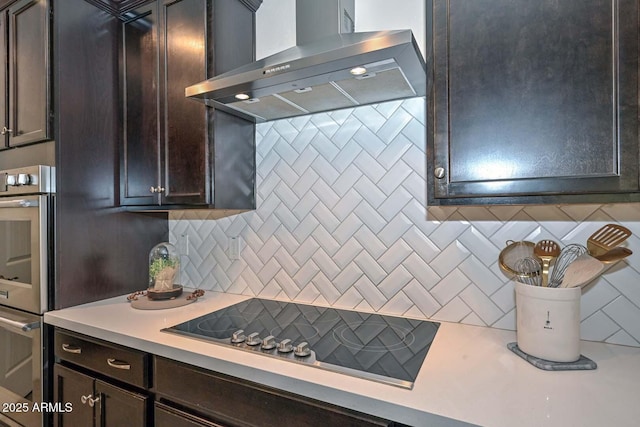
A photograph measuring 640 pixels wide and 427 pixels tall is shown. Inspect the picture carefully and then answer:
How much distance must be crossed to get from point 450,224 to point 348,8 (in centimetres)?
97

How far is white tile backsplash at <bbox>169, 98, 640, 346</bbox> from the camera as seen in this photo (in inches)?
46.8

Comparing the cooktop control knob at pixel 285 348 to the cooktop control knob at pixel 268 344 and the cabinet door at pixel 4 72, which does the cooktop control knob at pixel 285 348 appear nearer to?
the cooktop control knob at pixel 268 344

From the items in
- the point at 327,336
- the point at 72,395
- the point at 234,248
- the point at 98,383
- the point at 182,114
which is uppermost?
the point at 182,114

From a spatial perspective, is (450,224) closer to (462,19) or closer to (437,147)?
(437,147)

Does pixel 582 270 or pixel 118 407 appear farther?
pixel 118 407

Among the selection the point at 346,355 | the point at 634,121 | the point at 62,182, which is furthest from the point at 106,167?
the point at 634,121

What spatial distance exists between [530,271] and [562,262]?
10 cm

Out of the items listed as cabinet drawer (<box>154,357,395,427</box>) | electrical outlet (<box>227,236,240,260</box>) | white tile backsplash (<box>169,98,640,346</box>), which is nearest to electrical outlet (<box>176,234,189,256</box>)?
white tile backsplash (<box>169,98,640,346</box>)

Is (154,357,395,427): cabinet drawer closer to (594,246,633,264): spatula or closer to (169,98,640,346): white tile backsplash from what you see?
(169,98,640,346): white tile backsplash

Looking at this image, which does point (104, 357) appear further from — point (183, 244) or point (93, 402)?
point (183, 244)

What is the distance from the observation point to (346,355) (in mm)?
1073

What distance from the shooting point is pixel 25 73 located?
5.55ft

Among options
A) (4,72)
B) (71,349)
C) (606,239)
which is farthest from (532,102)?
(4,72)

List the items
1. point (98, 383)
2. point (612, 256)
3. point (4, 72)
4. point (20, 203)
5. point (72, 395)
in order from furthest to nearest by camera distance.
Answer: point (4, 72) → point (20, 203) → point (72, 395) → point (98, 383) → point (612, 256)
